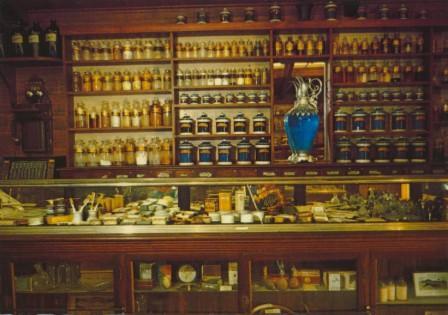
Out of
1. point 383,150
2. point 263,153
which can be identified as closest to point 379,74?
point 383,150

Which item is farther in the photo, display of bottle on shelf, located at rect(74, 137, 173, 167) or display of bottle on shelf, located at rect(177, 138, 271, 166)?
display of bottle on shelf, located at rect(74, 137, 173, 167)

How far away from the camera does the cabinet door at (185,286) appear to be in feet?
7.91

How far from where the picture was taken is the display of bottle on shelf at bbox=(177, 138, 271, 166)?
470 cm

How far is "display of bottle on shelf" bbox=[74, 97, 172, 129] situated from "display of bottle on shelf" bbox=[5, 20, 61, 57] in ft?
2.19

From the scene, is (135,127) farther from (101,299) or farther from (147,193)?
(101,299)

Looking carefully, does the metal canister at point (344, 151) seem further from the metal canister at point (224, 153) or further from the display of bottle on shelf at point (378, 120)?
the metal canister at point (224, 153)

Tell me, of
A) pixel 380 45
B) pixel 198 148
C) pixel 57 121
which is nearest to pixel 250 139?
pixel 198 148

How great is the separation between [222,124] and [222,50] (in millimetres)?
782

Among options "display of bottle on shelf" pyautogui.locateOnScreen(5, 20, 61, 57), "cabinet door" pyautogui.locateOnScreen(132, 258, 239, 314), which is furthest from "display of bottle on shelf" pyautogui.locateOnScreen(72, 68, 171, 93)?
"cabinet door" pyautogui.locateOnScreen(132, 258, 239, 314)

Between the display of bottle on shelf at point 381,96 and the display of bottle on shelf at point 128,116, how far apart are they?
1.85 m

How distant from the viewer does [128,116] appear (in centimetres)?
486

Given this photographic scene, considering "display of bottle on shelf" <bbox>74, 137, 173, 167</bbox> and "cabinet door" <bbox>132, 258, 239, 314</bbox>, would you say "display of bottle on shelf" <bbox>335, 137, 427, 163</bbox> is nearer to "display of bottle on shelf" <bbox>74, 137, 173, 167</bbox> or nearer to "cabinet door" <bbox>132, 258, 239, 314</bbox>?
"display of bottle on shelf" <bbox>74, 137, 173, 167</bbox>

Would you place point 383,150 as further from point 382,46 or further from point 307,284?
point 307,284

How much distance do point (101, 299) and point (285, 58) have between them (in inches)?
122
